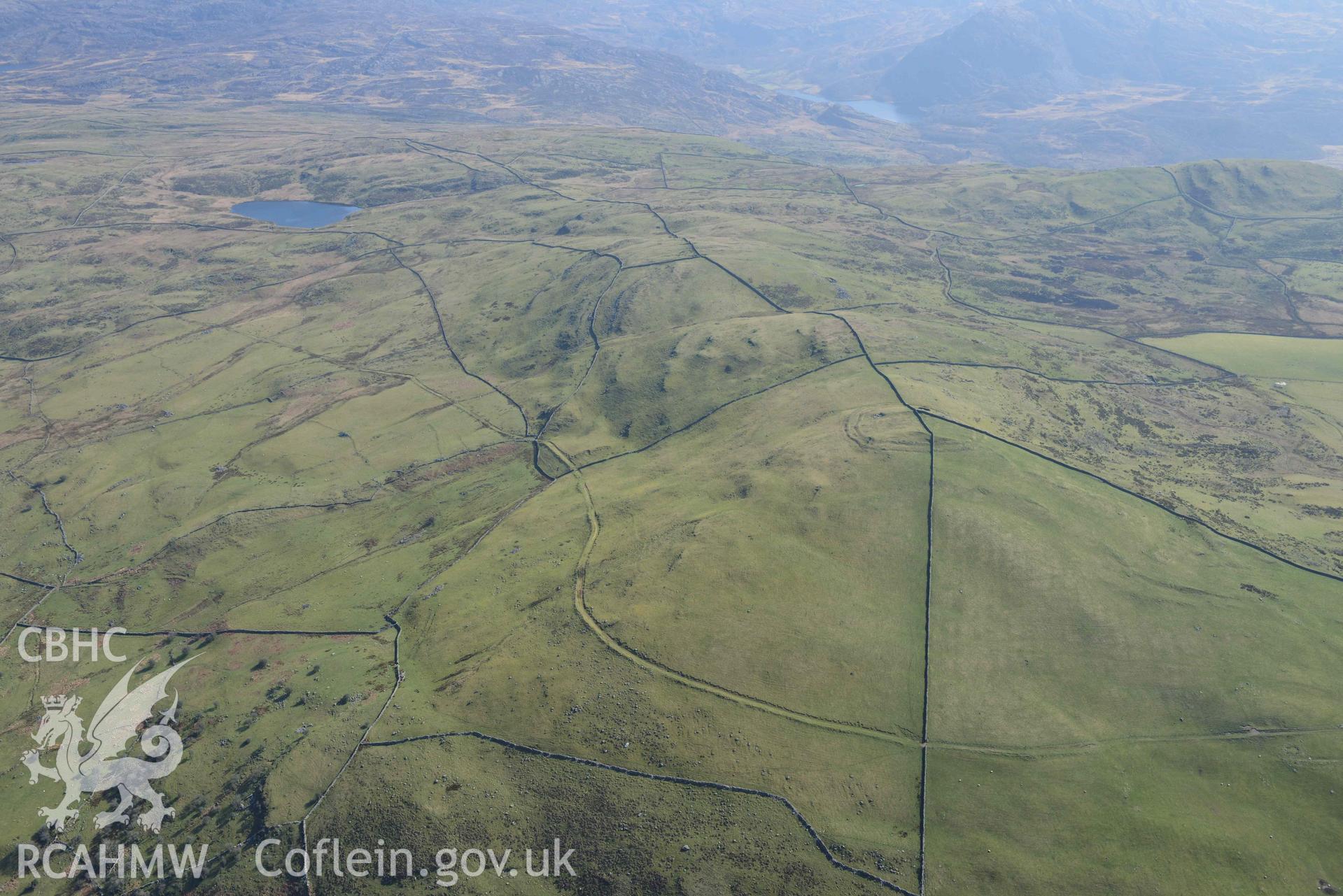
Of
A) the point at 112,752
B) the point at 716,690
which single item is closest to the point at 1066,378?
the point at 716,690

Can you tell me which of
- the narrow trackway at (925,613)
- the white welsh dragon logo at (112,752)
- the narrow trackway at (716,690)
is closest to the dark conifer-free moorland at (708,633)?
the narrow trackway at (925,613)

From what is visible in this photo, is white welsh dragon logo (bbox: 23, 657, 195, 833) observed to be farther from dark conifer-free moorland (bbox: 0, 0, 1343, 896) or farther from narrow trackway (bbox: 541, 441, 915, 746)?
narrow trackway (bbox: 541, 441, 915, 746)

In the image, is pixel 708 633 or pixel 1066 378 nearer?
pixel 708 633

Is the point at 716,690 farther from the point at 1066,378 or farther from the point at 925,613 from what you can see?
the point at 1066,378

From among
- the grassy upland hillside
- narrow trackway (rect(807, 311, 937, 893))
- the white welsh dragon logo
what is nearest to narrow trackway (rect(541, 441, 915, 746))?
the grassy upland hillside

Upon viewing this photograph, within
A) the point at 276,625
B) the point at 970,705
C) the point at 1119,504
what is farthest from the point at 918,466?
the point at 276,625

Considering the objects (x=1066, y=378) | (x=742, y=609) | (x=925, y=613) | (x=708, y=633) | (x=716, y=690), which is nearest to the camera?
(x=716, y=690)

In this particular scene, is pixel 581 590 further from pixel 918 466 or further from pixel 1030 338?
pixel 1030 338

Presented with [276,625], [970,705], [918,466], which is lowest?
[276,625]
